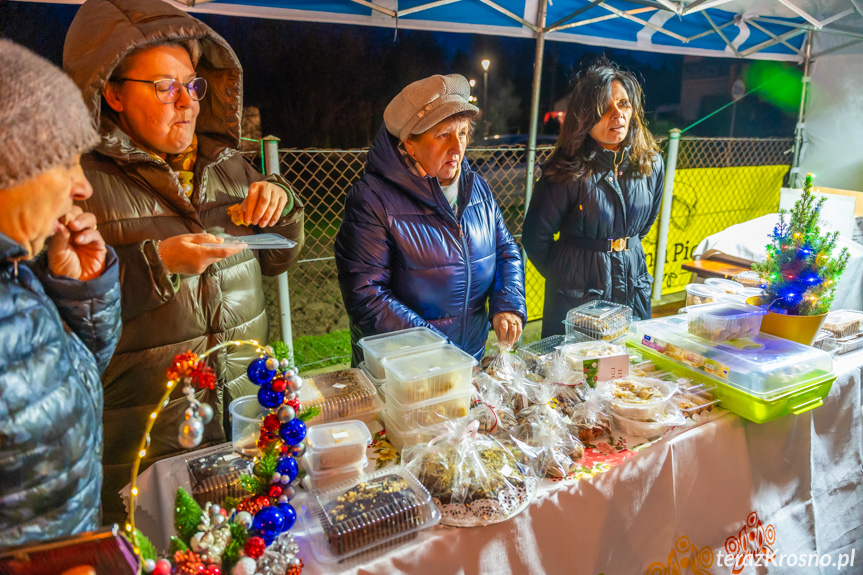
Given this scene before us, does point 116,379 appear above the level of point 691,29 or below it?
below

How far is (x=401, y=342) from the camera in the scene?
1.79 meters

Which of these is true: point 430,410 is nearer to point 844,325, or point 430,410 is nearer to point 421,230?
point 421,230

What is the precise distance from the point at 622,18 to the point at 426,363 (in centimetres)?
456

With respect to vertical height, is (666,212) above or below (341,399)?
above

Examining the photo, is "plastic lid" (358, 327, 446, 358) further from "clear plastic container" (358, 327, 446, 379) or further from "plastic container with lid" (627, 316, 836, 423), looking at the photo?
"plastic container with lid" (627, 316, 836, 423)

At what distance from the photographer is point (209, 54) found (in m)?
1.90

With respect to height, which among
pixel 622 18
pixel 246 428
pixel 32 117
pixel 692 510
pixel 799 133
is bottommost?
pixel 692 510

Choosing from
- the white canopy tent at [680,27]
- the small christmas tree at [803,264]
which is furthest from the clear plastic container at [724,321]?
the white canopy tent at [680,27]

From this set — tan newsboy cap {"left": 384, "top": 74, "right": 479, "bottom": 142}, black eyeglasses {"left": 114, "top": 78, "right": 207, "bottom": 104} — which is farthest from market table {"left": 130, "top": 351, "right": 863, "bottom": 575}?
tan newsboy cap {"left": 384, "top": 74, "right": 479, "bottom": 142}

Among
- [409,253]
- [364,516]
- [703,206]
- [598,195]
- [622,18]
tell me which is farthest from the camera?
[703,206]

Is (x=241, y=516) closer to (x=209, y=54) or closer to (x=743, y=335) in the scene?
(x=209, y=54)

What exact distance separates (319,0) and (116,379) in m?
3.00

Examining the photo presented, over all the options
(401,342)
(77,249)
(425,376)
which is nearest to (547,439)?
(425,376)

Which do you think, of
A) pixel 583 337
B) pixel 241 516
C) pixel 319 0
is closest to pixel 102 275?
pixel 241 516
